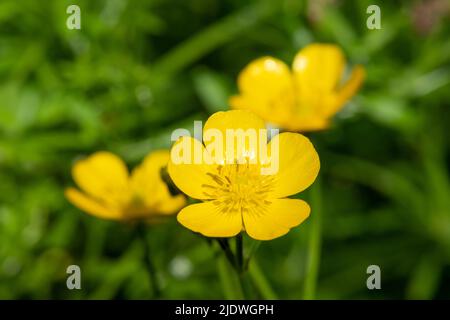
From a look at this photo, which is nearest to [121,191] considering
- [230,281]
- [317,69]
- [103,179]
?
[103,179]

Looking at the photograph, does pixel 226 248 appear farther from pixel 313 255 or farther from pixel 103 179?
pixel 103 179

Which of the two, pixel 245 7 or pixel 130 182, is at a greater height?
Answer: pixel 245 7

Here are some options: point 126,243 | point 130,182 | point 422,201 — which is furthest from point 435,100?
point 130,182

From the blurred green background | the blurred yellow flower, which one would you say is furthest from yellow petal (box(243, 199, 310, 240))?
the blurred green background

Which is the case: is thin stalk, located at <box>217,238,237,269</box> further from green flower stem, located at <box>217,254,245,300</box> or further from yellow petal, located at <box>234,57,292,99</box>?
yellow petal, located at <box>234,57,292,99</box>

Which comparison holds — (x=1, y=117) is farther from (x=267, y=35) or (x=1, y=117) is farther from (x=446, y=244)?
(x=446, y=244)
